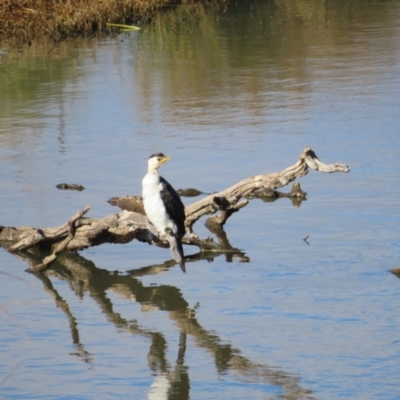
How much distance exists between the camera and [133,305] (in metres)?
9.29

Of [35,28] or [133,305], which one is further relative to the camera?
[35,28]

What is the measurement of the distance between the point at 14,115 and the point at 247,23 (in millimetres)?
11336

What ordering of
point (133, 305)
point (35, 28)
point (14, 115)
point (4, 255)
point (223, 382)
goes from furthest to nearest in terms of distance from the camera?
point (35, 28) < point (14, 115) < point (4, 255) < point (133, 305) < point (223, 382)

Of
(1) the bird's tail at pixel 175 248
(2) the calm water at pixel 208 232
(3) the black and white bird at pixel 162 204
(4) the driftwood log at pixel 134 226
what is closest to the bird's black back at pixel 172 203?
(3) the black and white bird at pixel 162 204

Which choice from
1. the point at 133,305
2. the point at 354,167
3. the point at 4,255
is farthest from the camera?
the point at 354,167

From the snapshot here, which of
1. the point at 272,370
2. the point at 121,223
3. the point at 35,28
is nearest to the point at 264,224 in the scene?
the point at 121,223

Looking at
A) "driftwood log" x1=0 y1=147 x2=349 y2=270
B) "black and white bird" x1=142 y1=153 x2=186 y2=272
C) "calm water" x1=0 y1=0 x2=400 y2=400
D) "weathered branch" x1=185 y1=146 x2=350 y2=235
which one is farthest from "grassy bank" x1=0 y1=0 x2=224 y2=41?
"black and white bird" x1=142 y1=153 x2=186 y2=272

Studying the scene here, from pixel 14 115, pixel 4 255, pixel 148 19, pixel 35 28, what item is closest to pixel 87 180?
pixel 4 255

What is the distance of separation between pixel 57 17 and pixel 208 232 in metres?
16.8

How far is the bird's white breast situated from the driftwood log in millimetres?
258

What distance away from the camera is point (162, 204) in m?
9.21

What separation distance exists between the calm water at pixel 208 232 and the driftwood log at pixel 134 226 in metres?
0.26

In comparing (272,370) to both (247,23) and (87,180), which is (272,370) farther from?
(247,23)

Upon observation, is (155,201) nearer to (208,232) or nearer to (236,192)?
(236,192)
